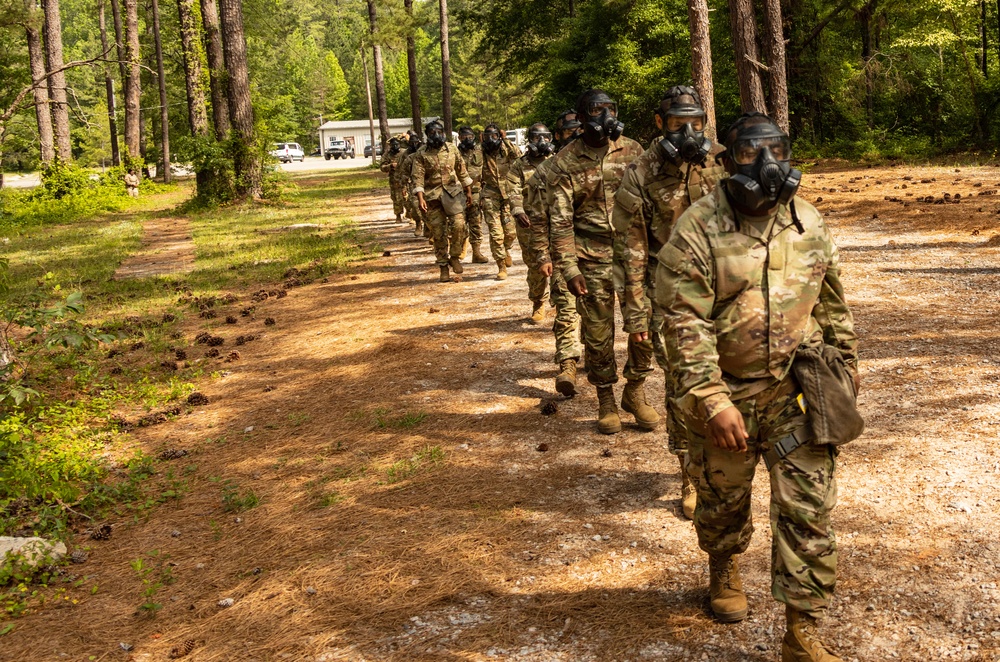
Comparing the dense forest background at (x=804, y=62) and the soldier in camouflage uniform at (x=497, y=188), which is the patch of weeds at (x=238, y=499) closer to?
the soldier in camouflage uniform at (x=497, y=188)

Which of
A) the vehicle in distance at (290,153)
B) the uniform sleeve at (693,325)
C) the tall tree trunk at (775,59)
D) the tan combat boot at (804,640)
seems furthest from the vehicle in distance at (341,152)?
the tan combat boot at (804,640)

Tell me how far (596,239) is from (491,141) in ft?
25.7

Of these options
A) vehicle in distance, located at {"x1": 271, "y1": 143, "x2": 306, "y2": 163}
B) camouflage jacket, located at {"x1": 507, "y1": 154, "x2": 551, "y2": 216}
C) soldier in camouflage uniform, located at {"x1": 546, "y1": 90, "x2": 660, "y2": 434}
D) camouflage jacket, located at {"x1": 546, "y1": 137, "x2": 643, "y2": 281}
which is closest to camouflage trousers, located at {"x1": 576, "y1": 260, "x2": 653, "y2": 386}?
soldier in camouflage uniform, located at {"x1": 546, "y1": 90, "x2": 660, "y2": 434}

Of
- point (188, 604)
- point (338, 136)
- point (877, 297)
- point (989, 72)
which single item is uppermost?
point (338, 136)

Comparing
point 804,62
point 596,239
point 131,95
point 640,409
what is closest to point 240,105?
point 131,95

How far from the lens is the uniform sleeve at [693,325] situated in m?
3.72

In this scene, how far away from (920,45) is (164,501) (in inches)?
919

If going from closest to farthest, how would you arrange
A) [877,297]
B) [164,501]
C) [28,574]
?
1. [28,574]
2. [164,501]
3. [877,297]

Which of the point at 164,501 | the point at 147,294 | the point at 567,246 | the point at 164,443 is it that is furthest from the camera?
the point at 147,294

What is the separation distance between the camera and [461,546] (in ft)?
17.8

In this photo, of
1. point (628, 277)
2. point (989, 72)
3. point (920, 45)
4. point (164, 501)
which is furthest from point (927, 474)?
point (989, 72)

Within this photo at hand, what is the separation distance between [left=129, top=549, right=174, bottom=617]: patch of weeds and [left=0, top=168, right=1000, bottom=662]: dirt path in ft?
0.12

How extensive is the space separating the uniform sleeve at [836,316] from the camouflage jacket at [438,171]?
10571 mm

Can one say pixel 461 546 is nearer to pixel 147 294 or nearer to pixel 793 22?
pixel 147 294
